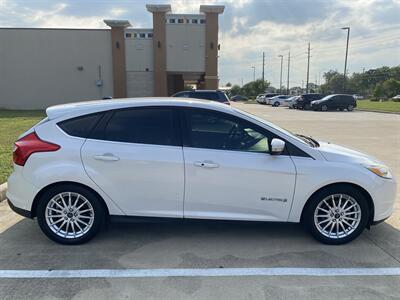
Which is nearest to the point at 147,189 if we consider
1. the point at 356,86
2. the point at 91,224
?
the point at 91,224

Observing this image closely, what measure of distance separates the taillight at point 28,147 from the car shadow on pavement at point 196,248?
0.99 m

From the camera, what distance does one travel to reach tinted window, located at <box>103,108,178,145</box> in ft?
13.2

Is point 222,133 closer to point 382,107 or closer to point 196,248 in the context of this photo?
point 196,248

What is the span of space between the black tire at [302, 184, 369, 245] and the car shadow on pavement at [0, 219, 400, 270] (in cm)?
9

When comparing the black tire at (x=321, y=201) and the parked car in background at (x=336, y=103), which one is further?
the parked car in background at (x=336, y=103)

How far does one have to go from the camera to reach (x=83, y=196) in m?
4.02

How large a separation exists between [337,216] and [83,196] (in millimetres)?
2857

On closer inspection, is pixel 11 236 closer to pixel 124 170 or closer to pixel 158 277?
pixel 124 170

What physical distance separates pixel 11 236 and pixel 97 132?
1.68 meters

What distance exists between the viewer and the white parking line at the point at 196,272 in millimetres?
3465

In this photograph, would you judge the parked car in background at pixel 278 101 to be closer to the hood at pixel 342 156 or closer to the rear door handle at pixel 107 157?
the hood at pixel 342 156

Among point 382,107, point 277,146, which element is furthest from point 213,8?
point 277,146

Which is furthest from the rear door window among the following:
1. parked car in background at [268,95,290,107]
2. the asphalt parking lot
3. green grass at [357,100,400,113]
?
parked car in background at [268,95,290,107]

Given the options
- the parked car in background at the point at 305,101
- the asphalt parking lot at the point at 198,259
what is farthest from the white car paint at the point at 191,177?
the parked car in background at the point at 305,101
